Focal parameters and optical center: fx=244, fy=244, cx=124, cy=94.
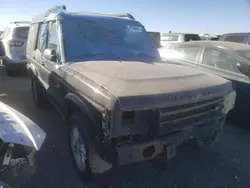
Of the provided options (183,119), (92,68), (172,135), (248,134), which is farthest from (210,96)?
(248,134)

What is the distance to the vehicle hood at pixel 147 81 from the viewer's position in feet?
7.53

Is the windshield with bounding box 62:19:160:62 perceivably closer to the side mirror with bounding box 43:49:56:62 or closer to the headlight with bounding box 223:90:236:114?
the side mirror with bounding box 43:49:56:62

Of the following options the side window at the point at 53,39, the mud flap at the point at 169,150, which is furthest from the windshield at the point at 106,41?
the mud flap at the point at 169,150

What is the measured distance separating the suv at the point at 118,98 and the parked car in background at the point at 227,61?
57.5 inches

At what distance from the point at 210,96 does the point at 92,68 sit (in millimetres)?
1411

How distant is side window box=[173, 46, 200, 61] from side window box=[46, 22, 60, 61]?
10.3 feet

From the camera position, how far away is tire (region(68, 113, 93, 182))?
8.66 ft

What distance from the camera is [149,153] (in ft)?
8.00

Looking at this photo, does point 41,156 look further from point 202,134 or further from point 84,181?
point 202,134

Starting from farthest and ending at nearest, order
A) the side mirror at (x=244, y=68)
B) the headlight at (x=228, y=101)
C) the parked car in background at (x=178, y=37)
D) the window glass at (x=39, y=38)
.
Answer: the parked car in background at (x=178, y=37), the window glass at (x=39, y=38), the side mirror at (x=244, y=68), the headlight at (x=228, y=101)

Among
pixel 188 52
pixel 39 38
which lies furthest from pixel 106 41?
pixel 188 52

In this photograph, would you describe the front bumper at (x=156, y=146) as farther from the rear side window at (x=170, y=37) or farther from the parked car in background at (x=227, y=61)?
the rear side window at (x=170, y=37)

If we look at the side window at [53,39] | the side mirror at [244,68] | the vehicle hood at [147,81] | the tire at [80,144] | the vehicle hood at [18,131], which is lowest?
the tire at [80,144]

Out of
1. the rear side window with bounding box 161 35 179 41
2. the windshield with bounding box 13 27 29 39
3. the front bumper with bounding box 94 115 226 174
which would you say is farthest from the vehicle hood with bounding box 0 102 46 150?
the rear side window with bounding box 161 35 179 41
